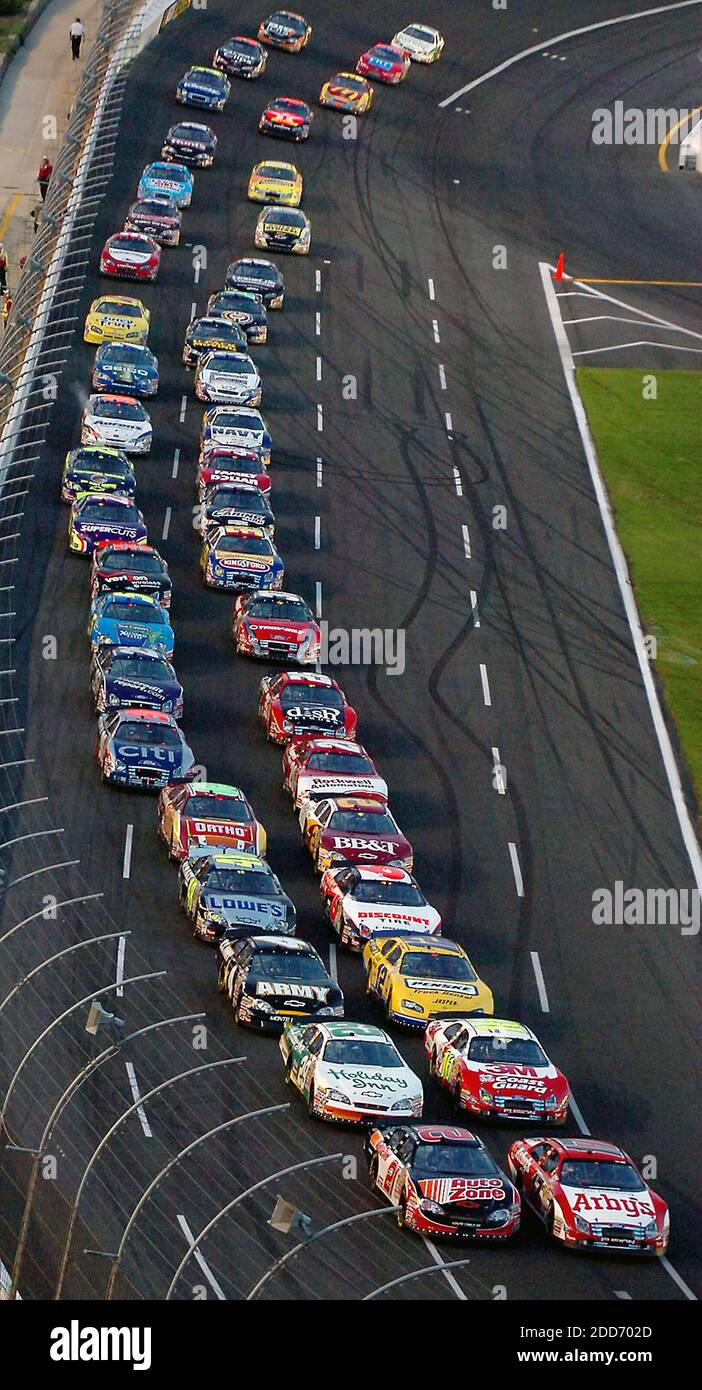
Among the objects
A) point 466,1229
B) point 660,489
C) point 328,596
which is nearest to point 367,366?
point 660,489

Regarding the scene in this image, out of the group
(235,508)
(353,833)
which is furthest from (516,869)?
(235,508)

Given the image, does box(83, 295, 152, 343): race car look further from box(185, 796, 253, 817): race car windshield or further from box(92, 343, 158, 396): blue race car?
box(185, 796, 253, 817): race car windshield

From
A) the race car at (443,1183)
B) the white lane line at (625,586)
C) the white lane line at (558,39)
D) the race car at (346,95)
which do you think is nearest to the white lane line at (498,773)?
the white lane line at (625,586)

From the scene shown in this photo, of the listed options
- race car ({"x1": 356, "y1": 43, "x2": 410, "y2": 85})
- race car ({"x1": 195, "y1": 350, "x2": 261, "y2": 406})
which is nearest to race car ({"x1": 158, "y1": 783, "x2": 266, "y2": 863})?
race car ({"x1": 195, "y1": 350, "x2": 261, "y2": 406})

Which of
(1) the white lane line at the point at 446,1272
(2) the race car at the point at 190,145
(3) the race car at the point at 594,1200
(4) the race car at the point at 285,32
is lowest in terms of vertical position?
(1) the white lane line at the point at 446,1272

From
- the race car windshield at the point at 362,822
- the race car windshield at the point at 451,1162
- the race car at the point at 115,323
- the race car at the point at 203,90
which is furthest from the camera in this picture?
the race car at the point at 203,90

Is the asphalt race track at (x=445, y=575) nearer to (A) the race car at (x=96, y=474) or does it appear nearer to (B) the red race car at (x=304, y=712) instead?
(B) the red race car at (x=304, y=712)
